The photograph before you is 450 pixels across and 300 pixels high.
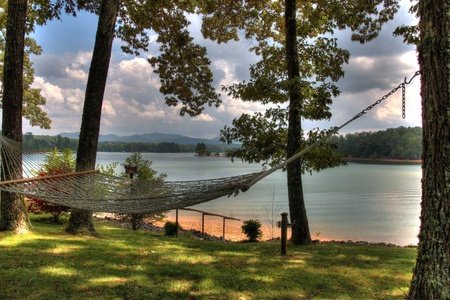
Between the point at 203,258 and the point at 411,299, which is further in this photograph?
the point at 203,258

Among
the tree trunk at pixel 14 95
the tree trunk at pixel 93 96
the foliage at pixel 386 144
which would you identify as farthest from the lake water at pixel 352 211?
the tree trunk at pixel 14 95

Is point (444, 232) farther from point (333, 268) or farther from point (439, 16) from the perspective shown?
point (333, 268)

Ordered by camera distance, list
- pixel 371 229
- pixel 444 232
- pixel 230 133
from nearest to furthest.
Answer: pixel 444 232
pixel 230 133
pixel 371 229

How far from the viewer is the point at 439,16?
1.62 metres

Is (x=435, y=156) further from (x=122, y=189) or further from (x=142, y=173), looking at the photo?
(x=142, y=173)

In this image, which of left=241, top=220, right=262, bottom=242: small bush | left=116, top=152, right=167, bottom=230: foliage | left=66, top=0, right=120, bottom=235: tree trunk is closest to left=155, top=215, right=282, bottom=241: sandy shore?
left=116, top=152, right=167, bottom=230: foliage

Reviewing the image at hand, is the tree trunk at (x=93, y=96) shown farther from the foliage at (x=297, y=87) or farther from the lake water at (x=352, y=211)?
the lake water at (x=352, y=211)

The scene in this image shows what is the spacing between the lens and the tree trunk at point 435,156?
159 centimetres

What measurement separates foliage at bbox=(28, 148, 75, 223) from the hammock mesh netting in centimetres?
134

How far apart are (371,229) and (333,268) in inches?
330

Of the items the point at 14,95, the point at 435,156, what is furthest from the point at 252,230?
the point at 435,156

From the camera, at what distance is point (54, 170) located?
4562mm

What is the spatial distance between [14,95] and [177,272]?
8.73 ft

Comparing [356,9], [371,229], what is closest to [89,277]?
[356,9]
